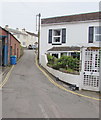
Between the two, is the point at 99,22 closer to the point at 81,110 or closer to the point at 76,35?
the point at 76,35

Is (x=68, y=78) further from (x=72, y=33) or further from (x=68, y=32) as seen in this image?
(x=68, y=32)

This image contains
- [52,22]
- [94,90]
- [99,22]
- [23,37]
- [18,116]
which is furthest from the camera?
[23,37]

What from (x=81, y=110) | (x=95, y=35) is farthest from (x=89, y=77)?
(x=95, y=35)

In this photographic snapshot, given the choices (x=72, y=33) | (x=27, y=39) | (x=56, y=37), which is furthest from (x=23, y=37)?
(x=72, y=33)

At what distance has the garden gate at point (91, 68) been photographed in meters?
8.71

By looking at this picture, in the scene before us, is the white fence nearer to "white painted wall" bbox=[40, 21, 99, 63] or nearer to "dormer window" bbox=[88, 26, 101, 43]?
"white painted wall" bbox=[40, 21, 99, 63]

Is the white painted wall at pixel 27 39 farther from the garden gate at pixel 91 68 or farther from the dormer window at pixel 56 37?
the garden gate at pixel 91 68

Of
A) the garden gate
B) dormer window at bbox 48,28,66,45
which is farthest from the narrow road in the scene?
dormer window at bbox 48,28,66,45

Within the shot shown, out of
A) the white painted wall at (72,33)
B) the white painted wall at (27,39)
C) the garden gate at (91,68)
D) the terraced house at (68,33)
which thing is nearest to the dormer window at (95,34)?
the terraced house at (68,33)

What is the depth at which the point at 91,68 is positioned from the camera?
891 cm

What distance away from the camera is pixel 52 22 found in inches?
756

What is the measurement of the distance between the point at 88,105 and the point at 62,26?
45.3 feet

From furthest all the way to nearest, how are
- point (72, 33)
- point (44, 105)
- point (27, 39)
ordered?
point (27, 39)
point (72, 33)
point (44, 105)

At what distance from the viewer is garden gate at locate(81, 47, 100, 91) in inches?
343
